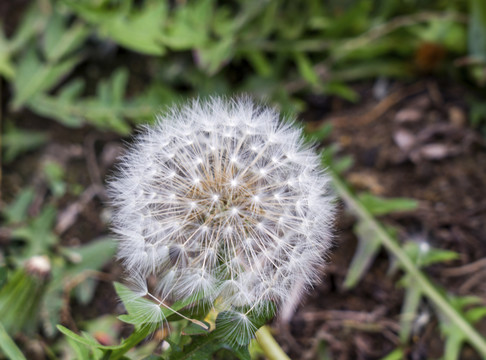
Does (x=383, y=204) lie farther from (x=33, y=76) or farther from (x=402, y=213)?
(x=33, y=76)

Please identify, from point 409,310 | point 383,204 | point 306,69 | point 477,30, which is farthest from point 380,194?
point 477,30

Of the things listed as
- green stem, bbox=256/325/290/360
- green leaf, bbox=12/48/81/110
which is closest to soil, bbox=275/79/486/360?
green stem, bbox=256/325/290/360

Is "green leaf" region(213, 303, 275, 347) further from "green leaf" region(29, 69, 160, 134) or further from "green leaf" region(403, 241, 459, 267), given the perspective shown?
"green leaf" region(29, 69, 160, 134)

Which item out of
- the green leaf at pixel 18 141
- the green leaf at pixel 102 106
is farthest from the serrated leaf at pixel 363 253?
the green leaf at pixel 18 141

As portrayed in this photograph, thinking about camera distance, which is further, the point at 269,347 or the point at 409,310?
the point at 409,310

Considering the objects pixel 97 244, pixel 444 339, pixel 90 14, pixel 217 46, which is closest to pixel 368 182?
pixel 444 339

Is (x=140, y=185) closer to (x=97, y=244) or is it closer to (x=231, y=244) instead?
(x=231, y=244)

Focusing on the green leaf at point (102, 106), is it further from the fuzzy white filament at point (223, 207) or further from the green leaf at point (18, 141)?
the fuzzy white filament at point (223, 207)

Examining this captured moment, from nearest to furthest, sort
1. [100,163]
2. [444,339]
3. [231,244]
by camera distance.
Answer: [231,244], [444,339], [100,163]
